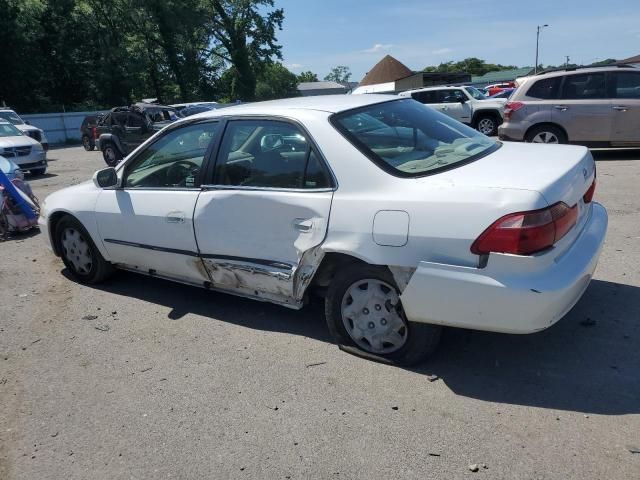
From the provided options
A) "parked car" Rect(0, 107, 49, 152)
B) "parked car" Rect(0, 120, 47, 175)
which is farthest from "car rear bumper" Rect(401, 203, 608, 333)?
"parked car" Rect(0, 107, 49, 152)

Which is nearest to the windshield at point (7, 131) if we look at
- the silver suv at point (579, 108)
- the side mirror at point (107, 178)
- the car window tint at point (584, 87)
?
the side mirror at point (107, 178)

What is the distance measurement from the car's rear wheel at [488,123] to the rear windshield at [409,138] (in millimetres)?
13120

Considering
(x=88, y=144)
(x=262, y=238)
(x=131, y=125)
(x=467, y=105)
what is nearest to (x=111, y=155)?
(x=131, y=125)

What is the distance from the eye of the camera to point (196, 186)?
412 centimetres

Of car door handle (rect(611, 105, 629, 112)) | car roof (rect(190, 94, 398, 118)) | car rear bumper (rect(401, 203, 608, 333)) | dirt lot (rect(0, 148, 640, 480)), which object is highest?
car roof (rect(190, 94, 398, 118))

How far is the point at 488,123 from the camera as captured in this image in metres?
16.5

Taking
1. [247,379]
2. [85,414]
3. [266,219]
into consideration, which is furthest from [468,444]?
[85,414]

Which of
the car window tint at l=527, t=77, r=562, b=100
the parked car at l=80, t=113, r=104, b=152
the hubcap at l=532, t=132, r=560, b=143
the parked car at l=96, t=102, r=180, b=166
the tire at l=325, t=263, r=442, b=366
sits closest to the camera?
the tire at l=325, t=263, r=442, b=366

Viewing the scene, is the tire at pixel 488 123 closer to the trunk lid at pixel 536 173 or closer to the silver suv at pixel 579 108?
the silver suv at pixel 579 108

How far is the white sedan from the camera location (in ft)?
9.45

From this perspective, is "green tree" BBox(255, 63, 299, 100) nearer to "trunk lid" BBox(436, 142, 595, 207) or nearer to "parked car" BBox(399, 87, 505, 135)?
"parked car" BBox(399, 87, 505, 135)

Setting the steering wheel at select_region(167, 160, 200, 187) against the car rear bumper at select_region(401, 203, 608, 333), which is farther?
the steering wheel at select_region(167, 160, 200, 187)

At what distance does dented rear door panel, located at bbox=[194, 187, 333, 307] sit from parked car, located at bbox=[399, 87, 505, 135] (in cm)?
1336

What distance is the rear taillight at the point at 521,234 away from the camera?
2.79 meters
